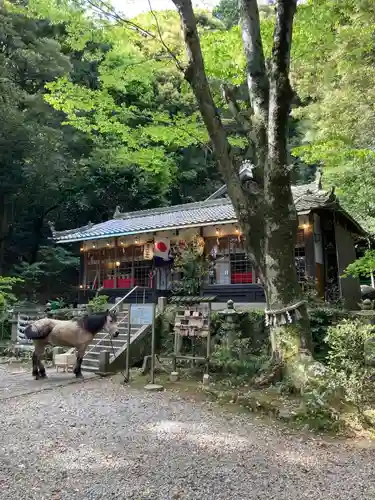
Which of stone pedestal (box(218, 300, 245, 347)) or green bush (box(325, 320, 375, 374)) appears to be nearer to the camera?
green bush (box(325, 320, 375, 374))

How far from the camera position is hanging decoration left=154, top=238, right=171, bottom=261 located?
53.7 feet

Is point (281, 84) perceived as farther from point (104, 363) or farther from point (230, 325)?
point (104, 363)

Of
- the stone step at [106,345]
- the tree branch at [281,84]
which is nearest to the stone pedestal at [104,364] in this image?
the stone step at [106,345]

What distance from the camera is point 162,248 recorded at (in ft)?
54.1

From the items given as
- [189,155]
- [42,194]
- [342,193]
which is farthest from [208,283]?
[189,155]

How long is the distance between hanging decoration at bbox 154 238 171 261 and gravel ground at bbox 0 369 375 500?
34.2ft

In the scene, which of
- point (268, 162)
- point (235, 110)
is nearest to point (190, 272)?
point (235, 110)

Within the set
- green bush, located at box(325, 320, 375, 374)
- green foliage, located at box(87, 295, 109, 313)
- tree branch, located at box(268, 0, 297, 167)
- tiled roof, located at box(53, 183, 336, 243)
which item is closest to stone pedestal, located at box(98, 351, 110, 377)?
green foliage, located at box(87, 295, 109, 313)

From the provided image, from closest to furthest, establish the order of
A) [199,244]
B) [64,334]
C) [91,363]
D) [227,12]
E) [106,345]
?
[64,334] < [91,363] < [106,345] < [199,244] < [227,12]

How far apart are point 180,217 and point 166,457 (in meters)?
13.8

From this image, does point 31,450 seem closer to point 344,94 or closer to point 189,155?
point 344,94

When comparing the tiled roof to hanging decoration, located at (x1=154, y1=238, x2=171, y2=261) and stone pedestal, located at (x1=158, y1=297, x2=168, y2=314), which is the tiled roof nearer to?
hanging decoration, located at (x1=154, y1=238, x2=171, y2=261)

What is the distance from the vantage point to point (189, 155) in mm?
30000

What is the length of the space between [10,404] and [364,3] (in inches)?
619
